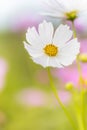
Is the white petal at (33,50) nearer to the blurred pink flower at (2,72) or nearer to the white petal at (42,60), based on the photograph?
the white petal at (42,60)

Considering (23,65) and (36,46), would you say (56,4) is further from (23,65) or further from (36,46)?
(23,65)

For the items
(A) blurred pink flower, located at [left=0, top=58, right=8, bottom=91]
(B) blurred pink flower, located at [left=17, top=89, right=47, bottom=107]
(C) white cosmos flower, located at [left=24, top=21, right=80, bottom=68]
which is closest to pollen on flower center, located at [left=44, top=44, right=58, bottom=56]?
(C) white cosmos flower, located at [left=24, top=21, right=80, bottom=68]

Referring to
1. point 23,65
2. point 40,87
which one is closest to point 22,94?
point 40,87

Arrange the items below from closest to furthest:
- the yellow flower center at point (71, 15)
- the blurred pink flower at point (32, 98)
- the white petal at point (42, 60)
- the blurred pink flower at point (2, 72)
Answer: the white petal at point (42, 60)
the yellow flower center at point (71, 15)
the blurred pink flower at point (2, 72)
the blurred pink flower at point (32, 98)

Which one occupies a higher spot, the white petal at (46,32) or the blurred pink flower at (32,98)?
the white petal at (46,32)

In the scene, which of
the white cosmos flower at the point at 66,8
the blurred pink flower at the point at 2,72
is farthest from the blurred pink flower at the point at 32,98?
the white cosmos flower at the point at 66,8

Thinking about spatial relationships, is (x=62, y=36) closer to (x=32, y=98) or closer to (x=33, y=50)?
(x=33, y=50)

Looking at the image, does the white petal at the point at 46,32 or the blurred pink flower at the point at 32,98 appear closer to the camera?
the white petal at the point at 46,32

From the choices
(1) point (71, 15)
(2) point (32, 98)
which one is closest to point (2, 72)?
(2) point (32, 98)
